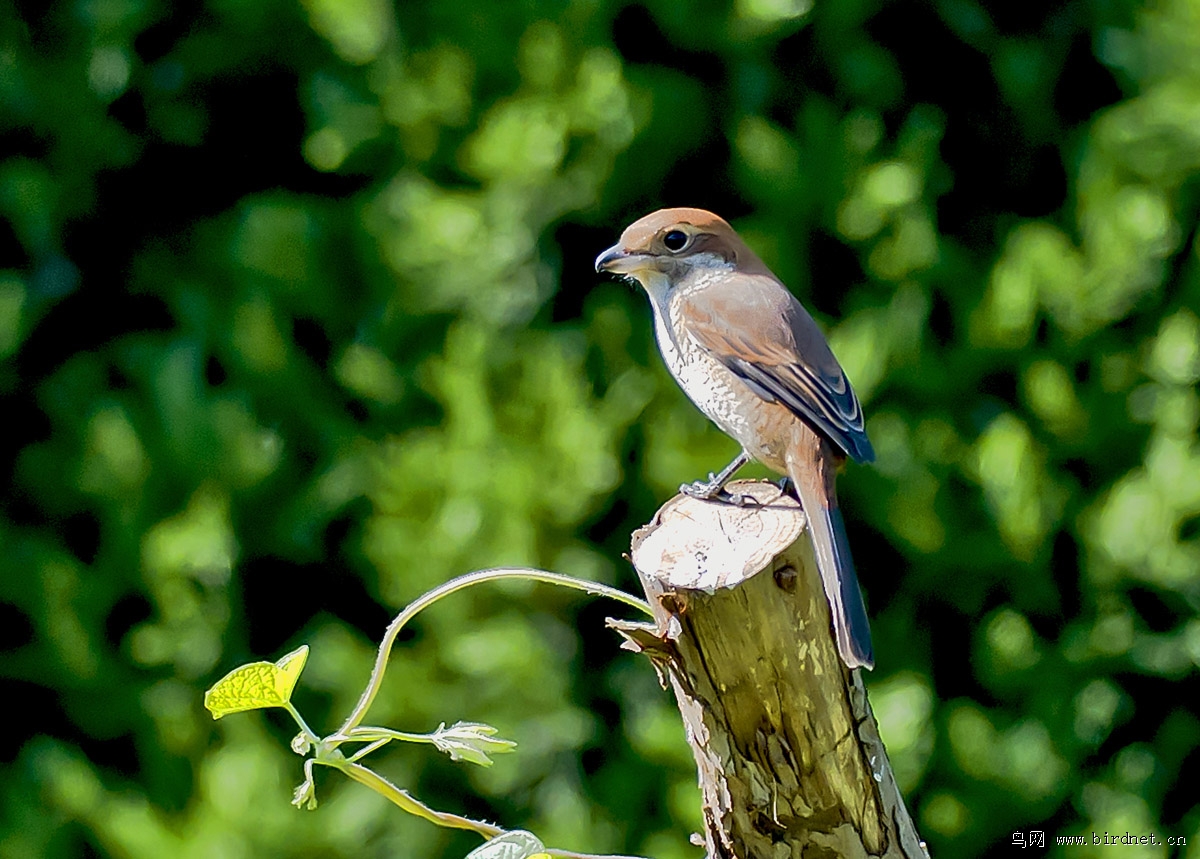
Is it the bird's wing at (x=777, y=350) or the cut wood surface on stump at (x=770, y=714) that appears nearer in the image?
the cut wood surface on stump at (x=770, y=714)

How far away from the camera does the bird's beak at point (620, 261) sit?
2.52 m

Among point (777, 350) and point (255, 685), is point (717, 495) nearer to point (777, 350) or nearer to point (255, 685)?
point (777, 350)

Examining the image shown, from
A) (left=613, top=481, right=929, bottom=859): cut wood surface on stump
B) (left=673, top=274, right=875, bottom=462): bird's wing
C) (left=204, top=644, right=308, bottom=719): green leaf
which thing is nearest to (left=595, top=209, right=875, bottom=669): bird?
(left=673, top=274, right=875, bottom=462): bird's wing

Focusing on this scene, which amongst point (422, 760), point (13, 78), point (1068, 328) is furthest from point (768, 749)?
point (13, 78)

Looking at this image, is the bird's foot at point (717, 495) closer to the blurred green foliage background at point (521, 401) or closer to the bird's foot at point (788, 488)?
the bird's foot at point (788, 488)

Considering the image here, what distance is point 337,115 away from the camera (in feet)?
9.62

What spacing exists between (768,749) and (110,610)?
185 cm

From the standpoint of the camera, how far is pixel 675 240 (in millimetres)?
2539

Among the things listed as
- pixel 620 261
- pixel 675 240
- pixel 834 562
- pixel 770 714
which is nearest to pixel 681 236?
pixel 675 240

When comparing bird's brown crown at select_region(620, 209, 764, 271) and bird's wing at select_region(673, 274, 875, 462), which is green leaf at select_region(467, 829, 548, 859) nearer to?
bird's wing at select_region(673, 274, 875, 462)

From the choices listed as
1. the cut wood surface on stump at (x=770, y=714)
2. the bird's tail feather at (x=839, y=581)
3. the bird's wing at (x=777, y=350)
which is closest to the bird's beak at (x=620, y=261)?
the bird's wing at (x=777, y=350)

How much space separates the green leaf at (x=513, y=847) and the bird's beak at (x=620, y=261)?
1.22 metres

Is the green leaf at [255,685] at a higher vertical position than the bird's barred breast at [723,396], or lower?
higher

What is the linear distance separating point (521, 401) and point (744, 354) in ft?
2.28
